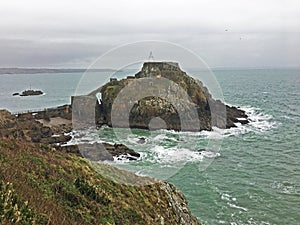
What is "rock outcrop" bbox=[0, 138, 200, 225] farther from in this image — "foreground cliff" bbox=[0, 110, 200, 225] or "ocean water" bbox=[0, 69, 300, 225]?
"ocean water" bbox=[0, 69, 300, 225]

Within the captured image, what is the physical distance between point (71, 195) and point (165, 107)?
4131 cm

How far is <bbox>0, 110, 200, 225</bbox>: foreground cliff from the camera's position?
6.33m

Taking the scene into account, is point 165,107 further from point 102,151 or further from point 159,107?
point 102,151

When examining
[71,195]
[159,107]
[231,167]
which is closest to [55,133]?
[159,107]

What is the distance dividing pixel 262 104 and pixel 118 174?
6623 cm

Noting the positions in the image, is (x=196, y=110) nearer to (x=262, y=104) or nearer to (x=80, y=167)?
(x=262, y=104)

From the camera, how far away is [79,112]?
57.3 metres

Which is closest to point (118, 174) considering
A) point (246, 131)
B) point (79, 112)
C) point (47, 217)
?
point (47, 217)

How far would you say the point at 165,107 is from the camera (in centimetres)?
5025

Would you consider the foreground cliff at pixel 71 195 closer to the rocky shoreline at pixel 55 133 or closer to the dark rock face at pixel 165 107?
the rocky shoreline at pixel 55 133

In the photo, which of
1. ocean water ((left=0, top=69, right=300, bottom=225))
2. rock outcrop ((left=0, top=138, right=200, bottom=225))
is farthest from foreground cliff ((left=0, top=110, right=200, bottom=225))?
ocean water ((left=0, top=69, right=300, bottom=225))

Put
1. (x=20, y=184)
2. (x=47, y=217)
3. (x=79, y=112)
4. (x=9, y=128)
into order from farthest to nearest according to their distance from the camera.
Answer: (x=79, y=112) → (x=9, y=128) → (x=20, y=184) → (x=47, y=217)

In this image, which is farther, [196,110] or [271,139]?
[196,110]

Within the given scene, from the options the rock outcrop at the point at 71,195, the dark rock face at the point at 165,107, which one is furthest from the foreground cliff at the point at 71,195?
the dark rock face at the point at 165,107
